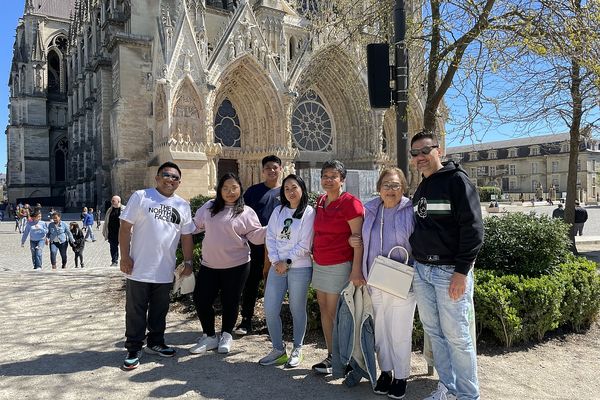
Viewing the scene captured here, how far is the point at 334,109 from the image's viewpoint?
84.0ft

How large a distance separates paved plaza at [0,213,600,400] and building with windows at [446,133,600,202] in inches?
2458

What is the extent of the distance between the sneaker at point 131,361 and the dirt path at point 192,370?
0.20 ft

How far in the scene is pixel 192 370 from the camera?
13.4 ft

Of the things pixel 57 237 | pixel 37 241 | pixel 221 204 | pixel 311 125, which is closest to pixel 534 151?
pixel 311 125

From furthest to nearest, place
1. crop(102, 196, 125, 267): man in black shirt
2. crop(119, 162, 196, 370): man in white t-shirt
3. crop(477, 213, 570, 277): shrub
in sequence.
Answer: crop(102, 196, 125, 267): man in black shirt → crop(477, 213, 570, 277): shrub → crop(119, 162, 196, 370): man in white t-shirt

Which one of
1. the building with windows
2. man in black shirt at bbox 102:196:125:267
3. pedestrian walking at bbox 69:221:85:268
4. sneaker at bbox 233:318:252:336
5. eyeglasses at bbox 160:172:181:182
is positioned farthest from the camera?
the building with windows

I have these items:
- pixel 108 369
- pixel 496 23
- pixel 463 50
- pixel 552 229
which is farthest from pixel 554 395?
pixel 496 23

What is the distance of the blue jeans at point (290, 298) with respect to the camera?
407 centimetres

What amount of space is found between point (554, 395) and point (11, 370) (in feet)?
16.1

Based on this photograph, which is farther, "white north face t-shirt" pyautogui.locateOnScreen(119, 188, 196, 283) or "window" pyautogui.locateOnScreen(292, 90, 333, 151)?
"window" pyautogui.locateOnScreen(292, 90, 333, 151)

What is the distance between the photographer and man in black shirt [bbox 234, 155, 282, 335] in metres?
5.13

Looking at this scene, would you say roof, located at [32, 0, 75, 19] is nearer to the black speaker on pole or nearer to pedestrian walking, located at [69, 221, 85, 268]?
pedestrian walking, located at [69, 221, 85, 268]

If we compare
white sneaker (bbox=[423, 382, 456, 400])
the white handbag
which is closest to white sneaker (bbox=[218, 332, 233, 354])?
the white handbag

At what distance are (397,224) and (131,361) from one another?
2.82m
